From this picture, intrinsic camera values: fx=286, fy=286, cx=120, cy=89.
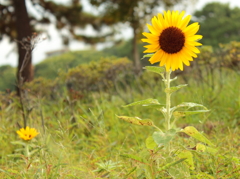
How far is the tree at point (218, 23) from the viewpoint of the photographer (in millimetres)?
18984

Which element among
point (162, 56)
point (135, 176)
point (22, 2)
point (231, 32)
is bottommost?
point (135, 176)

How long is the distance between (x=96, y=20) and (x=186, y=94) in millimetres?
10040

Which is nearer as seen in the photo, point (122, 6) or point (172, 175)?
point (172, 175)

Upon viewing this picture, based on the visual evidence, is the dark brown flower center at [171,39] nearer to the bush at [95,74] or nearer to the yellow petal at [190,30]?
the yellow petal at [190,30]

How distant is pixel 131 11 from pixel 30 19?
4881 millimetres

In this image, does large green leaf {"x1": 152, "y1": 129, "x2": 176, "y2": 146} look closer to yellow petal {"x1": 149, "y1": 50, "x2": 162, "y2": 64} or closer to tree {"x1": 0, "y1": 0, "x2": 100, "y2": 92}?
yellow petal {"x1": 149, "y1": 50, "x2": 162, "y2": 64}

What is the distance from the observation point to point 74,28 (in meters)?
13.5

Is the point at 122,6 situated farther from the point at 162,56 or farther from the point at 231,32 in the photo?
the point at 162,56

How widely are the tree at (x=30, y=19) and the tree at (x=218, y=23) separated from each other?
9101 mm

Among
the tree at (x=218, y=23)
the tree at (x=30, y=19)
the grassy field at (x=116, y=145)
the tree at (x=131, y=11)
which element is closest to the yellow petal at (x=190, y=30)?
the grassy field at (x=116, y=145)

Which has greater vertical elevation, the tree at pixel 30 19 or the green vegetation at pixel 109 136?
the tree at pixel 30 19

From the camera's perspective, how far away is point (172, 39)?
207 cm

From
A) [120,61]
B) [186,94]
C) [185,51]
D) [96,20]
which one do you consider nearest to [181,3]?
[96,20]

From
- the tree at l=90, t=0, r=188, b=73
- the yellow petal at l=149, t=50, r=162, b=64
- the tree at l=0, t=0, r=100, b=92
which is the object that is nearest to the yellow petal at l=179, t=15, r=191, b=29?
the yellow petal at l=149, t=50, r=162, b=64
